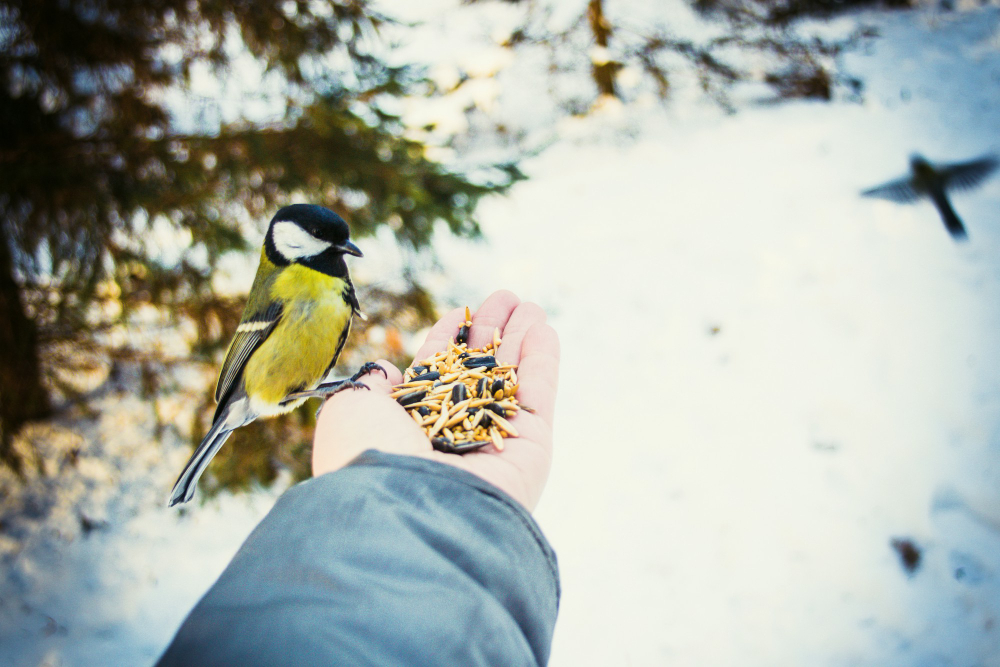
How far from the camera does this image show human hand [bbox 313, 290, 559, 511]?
1.40m

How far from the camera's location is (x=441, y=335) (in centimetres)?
235

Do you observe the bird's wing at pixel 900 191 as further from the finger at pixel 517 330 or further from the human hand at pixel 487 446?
the human hand at pixel 487 446

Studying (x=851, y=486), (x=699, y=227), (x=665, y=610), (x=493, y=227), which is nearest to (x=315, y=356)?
(x=665, y=610)

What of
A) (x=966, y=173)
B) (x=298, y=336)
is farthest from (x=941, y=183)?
(x=298, y=336)

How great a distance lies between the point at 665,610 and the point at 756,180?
451 centimetres

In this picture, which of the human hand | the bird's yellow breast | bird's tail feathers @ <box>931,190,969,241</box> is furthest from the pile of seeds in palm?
bird's tail feathers @ <box>931,190,969,241</box>

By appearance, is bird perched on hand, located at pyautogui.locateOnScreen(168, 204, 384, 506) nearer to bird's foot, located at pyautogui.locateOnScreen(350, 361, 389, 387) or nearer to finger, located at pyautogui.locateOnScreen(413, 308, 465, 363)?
bird's foot, located at pyautogui.locateOnScreen(350, 361, 389, 387)

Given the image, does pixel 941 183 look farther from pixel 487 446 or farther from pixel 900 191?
pixel 487 446

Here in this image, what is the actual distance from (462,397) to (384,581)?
3.30 ft

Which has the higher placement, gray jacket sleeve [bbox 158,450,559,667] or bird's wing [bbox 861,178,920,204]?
bird's wing [bbox 861,178,920,204]


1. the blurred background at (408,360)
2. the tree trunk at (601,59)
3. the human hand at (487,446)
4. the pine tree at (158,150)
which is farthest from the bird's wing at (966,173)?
the tree trunk at (601,59)

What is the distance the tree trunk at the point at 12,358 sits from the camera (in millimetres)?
2783

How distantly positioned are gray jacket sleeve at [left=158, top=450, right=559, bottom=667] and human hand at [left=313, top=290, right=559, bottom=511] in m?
0.24

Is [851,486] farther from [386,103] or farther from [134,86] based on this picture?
[134,86]
